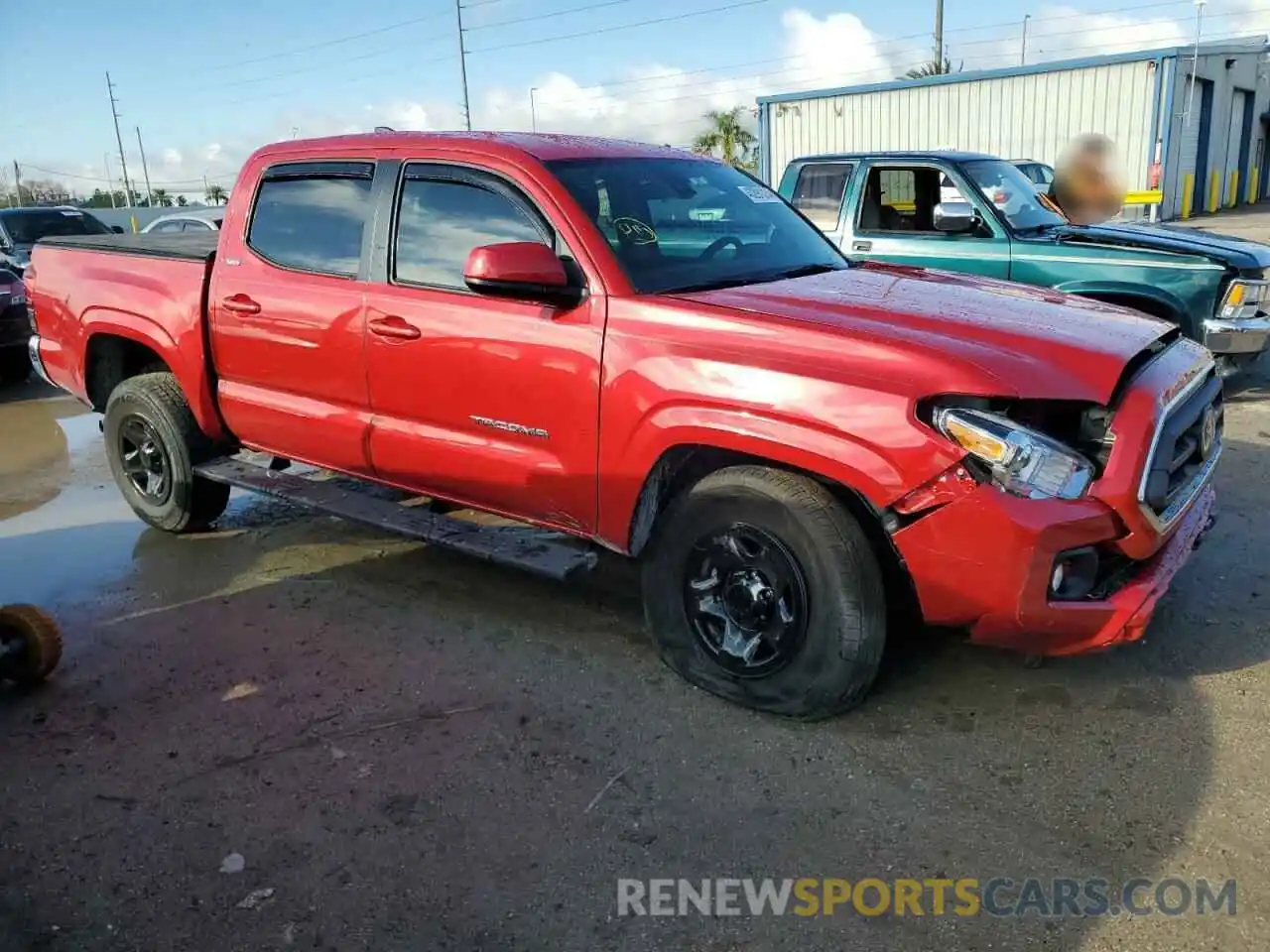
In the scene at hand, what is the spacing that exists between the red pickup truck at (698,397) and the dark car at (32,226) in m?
12.5

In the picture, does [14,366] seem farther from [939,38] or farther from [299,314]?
[939,38]

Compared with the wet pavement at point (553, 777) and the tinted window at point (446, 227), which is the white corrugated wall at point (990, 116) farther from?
the wet pavement at point (553, 777)

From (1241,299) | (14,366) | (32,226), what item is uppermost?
(32,226)

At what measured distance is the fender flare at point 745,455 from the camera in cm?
303

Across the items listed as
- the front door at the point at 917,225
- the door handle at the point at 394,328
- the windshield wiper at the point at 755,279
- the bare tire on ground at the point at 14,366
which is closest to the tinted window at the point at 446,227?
the door handle at the point at 394,328

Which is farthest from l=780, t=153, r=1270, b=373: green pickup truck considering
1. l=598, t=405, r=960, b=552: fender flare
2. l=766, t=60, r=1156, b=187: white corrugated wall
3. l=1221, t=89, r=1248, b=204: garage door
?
l=1221, t=89, r=1248, b=204: garage door

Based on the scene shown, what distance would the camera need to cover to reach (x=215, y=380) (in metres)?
5.12

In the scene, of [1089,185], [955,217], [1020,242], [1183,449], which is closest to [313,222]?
[1183,449]

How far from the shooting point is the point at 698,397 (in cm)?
337

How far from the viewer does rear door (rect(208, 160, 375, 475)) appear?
446cm

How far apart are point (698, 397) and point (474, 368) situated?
1.01m

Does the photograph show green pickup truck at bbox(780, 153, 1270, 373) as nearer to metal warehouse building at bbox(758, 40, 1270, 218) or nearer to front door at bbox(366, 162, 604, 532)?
front door at bbox(366, 162, 604, 532)

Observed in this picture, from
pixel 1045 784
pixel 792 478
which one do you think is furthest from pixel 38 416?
pixel 1045 784

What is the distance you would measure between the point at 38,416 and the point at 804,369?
26.9 feet
